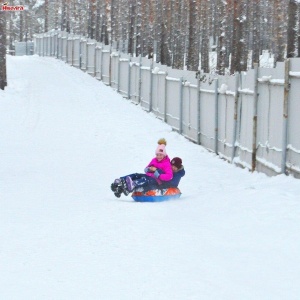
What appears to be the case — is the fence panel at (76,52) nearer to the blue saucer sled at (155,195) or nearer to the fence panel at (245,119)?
the fence panel at (245,119)

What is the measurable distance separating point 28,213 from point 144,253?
2.98 meters

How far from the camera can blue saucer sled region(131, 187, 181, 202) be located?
36.8 ft

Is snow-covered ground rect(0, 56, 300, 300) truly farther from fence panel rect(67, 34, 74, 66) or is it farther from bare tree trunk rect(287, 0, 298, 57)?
fence panel rect(67, 34, 74, 66)

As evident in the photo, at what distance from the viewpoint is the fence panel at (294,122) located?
1116 centimetres

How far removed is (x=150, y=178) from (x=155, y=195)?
281 mm

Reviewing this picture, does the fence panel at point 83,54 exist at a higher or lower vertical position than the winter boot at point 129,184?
higher

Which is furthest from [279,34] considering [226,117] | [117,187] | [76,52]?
[117,187]

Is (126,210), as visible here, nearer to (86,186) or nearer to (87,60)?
(86,186)

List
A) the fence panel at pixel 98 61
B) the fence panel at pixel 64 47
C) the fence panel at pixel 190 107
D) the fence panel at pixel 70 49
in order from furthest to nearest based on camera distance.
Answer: the fence panel at pixel 64 47, the fence panel at pixel 70 49, the fence panel at pixel 98 61, the fence panel at pixel 190 107

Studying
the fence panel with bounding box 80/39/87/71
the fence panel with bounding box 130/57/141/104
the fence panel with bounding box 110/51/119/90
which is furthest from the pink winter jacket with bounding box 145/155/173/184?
the fence panel with bounding box 80/39/87/71

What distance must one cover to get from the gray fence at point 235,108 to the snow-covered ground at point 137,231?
1.39 feet

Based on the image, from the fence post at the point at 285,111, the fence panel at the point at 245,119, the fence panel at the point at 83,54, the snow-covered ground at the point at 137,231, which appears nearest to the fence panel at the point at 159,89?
the snow-covered ground at the point at 137,231

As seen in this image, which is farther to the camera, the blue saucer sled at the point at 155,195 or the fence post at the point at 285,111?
the fence post at the point at 285,111

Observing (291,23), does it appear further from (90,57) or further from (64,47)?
(64,47)
